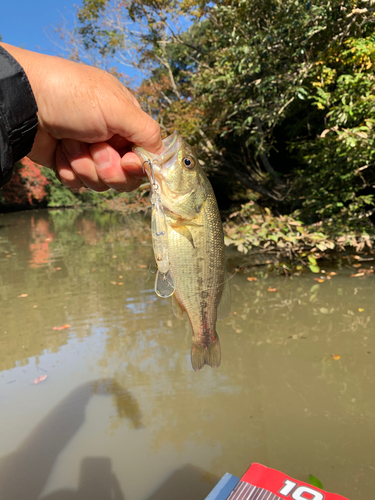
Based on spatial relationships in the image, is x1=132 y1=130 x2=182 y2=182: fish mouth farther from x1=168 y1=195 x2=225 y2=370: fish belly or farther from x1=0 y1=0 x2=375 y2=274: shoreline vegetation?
x1=0 y1=0 x2=375 y2=274: shoreline vegetation

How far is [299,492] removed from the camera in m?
2.09

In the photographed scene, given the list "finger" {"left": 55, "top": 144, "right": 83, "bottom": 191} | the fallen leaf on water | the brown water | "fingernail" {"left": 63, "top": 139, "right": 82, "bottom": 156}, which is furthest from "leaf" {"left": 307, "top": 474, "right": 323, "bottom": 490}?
the fallen leaf on water

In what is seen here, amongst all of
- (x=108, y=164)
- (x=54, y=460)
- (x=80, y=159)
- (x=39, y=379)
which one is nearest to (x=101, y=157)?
(x=108, y=164)

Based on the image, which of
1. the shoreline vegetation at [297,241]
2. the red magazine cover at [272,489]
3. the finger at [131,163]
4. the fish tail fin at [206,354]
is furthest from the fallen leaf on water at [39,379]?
the shoreline vegetation at [297,241]

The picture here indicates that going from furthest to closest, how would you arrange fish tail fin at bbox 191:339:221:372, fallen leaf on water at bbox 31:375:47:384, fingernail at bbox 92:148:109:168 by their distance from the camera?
fallen leaf on water at bbox 31:375:47:384 → fingernail at bbox 92:148:109:168 → fish tail fin at bbox 191:339:221:372

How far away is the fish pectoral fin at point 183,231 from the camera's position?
1.78 m

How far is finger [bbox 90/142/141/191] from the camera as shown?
79.1 inches

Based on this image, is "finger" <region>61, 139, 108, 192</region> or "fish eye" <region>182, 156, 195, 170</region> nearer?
"fish eye" <region>182, 156, 195, 170</region>

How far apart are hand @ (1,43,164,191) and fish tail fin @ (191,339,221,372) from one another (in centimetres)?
108

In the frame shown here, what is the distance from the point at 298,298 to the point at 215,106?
21.2 ft

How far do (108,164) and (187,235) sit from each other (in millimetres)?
680

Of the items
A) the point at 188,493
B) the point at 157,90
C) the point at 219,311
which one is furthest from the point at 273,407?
the point at 157,90

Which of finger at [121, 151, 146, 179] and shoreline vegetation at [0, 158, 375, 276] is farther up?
finger at [121, 151, 146, 179]

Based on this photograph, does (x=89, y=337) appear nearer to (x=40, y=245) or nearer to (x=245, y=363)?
(x=245, y=363)
